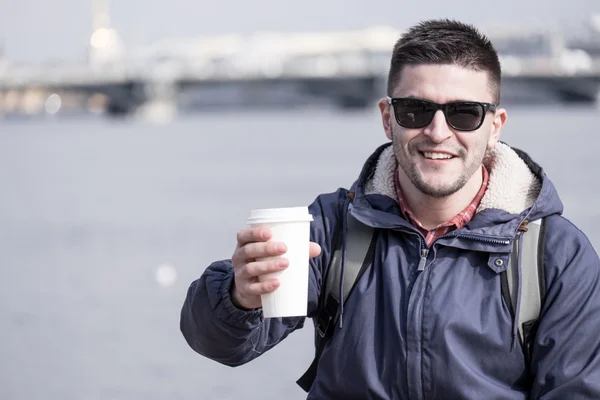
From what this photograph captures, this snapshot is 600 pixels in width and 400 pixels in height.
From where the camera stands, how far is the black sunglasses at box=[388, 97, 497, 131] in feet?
9.80

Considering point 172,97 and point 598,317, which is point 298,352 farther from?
point 172,97

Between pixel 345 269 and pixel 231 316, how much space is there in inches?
13.0

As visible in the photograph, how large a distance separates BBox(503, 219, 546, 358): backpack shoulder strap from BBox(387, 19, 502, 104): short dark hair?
435mm

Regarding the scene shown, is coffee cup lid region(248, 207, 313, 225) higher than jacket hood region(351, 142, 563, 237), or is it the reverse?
coffee cup lid region(248, 207, 313, 225)

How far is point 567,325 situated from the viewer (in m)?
2.83

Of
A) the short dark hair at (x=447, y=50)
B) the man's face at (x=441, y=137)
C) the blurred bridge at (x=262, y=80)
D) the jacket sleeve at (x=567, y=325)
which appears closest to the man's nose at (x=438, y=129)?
the man's face at (x=441, y=137)

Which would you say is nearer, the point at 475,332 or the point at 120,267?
the point at 475,332

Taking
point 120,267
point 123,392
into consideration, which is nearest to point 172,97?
point 120,267

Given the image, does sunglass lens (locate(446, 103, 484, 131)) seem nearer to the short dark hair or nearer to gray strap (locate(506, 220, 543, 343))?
the short dark hair

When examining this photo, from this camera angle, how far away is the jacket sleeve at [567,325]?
281 cm

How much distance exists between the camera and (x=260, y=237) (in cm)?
262

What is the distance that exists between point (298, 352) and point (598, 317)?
4.98 meters

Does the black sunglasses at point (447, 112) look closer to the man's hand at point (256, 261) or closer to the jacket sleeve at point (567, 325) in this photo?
the jacket sleeve at point (567, 325)

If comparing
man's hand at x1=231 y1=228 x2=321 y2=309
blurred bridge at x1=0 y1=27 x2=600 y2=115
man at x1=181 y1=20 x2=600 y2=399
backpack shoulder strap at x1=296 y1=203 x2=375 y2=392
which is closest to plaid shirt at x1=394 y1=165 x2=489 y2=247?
man at x1=181 y1=20 x2=600 y2=399
